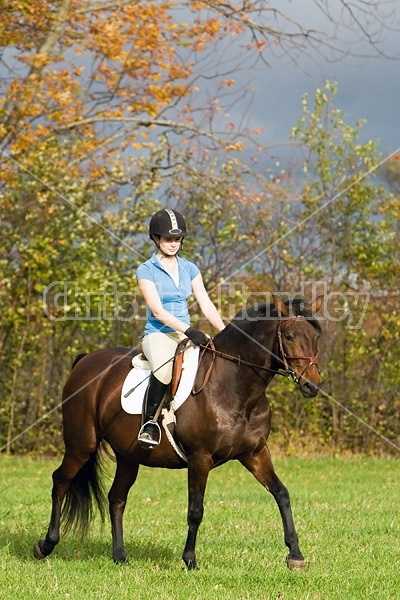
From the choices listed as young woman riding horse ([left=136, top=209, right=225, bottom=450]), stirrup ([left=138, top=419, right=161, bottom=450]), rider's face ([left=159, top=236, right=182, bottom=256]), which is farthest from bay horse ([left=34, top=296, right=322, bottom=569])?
rider's face ([left=159, top=236, right=182, bottom=256])

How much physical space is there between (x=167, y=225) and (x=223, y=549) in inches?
113

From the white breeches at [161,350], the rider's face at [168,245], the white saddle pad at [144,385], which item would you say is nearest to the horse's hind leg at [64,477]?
the white saddle pad at [144,385]

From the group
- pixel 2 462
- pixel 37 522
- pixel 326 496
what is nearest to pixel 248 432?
pixel 37 522

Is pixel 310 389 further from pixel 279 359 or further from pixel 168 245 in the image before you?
pixel 168 245

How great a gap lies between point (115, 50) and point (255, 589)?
11227mm

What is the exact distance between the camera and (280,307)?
5879 mm

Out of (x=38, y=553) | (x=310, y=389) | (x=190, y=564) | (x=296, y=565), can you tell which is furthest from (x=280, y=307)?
(x=38, y=553)

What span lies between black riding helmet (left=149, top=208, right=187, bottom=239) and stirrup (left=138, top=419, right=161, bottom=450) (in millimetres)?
1496

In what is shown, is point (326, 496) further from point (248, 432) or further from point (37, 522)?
point (248, 432)

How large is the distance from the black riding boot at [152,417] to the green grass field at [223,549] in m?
0.98

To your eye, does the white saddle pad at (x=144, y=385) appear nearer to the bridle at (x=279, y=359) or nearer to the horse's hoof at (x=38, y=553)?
the bridle at (x=279, y=359)

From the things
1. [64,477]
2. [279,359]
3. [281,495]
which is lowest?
[64,477]

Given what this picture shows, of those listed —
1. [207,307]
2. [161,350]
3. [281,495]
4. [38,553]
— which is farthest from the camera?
[38,553]

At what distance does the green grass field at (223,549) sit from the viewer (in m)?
5.45
